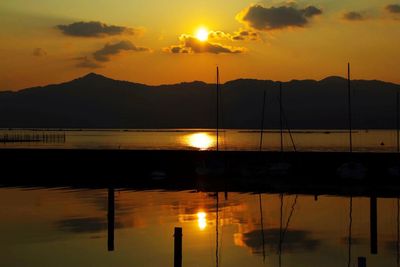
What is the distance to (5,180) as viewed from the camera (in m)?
66.0

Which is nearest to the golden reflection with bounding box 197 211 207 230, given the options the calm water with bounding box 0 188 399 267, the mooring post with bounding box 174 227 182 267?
the calm water with bounding box 0 188 399 267

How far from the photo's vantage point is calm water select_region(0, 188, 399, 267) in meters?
27.7

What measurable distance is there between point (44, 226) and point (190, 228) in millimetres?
7971

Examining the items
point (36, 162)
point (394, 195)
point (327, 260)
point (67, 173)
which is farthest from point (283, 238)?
point (36, 162)

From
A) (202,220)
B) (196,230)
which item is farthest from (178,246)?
(202,220)

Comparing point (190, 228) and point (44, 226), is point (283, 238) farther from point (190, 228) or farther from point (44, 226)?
point (44, 226)

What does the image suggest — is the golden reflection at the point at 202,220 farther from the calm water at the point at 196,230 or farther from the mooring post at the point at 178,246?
the mooring post at the point at 178,246

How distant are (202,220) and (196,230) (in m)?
3.92

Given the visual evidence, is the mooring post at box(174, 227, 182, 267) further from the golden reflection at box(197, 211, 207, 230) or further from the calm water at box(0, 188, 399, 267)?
the golden reflection at box(197, 211, 207, 230)

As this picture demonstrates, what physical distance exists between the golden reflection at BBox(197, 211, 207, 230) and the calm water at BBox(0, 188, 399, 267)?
66mm

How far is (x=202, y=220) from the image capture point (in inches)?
1528

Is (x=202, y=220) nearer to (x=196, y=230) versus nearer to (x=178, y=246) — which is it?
(x=196, y=230)

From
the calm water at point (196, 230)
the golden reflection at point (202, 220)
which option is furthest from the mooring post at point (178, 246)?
the golden reflection at point (202, 220)

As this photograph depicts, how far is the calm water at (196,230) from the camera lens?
2772cm
